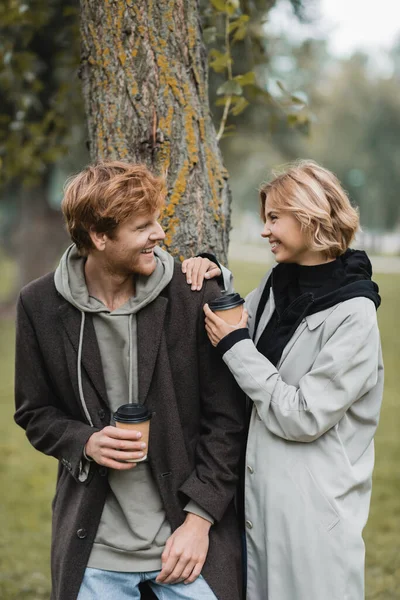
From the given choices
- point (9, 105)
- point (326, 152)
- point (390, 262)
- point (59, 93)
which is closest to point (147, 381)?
point (59, 93)

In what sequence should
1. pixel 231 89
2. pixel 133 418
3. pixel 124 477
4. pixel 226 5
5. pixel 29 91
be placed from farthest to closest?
1. pixel 29 91
2. pixel 231 89
3. pixel 226 5
4. pixel 124 477
5. pixel 133 418

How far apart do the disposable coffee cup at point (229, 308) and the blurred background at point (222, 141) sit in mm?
567

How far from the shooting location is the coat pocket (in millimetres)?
2049

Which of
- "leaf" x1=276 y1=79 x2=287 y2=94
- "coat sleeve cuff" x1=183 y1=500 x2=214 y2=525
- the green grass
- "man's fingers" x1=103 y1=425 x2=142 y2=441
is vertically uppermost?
"leaf" x1=276 y1=79 x2=287 y2=94

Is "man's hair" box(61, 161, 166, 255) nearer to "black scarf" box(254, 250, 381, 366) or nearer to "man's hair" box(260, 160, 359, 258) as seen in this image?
"man's hair" box(260, 160, 359, 258)

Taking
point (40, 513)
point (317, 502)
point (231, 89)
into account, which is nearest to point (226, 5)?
point (231, 89)

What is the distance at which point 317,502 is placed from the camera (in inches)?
80.8

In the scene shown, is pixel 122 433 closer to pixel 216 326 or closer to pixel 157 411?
pixel 157 411

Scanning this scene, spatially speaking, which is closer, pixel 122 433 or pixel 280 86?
pixel 122 433

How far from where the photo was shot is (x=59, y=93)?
4336mm

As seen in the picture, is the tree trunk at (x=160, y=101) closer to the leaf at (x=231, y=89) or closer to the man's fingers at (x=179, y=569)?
the leaf at (x=231, y=89)

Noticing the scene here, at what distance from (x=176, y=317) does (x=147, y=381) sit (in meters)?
0.23

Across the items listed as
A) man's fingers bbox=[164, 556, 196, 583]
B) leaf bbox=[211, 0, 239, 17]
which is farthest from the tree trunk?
man's fingers bbox=[164, 556, 196, 583]

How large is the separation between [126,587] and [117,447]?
1.62 feet
